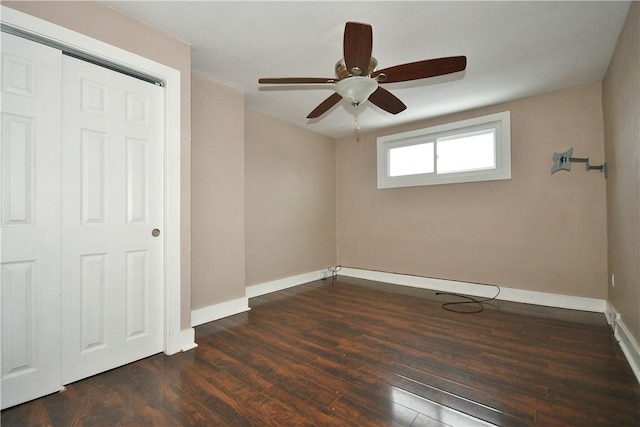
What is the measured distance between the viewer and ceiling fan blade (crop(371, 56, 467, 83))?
1764 mm


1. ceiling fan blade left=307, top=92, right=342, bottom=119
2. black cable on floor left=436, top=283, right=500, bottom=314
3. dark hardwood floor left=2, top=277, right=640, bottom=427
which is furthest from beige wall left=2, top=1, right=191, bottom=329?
black cable on floor left=436, top=283, right=500, bottom=314

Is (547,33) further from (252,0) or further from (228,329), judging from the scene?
(228,329)

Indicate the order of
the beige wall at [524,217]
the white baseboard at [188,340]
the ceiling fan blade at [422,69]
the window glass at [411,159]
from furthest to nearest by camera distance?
the window glass at [411,159] < the beige wall at [524,217] < the white baseboard at [188,340] < the ceiling fan blade at [422,69]

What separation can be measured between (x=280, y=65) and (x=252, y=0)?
843 mm

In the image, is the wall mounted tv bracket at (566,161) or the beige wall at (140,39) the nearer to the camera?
the beige wall at (140,39)

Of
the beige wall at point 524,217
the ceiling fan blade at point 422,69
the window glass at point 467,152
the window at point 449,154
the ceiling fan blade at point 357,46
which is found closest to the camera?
the ceiling fan blade at point 357,46

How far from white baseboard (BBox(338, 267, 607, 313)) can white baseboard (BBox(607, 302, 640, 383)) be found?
35 centimetres

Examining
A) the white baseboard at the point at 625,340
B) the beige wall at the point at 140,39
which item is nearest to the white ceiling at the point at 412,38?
the beige wall at the point at 140,39

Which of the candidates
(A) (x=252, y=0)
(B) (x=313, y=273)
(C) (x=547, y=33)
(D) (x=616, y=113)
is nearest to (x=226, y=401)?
(A) (x=252, y=0)

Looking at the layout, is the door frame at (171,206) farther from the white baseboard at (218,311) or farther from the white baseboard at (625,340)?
the white baseboard at (625,340)

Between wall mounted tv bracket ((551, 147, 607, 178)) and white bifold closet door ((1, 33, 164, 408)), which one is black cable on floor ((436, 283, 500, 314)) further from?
white bifold closet door ((1, 33, 164, 408))

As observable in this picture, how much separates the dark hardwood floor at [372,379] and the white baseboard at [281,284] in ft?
2.84

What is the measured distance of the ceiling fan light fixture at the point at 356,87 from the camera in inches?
71.0

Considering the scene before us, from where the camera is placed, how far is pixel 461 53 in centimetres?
252
